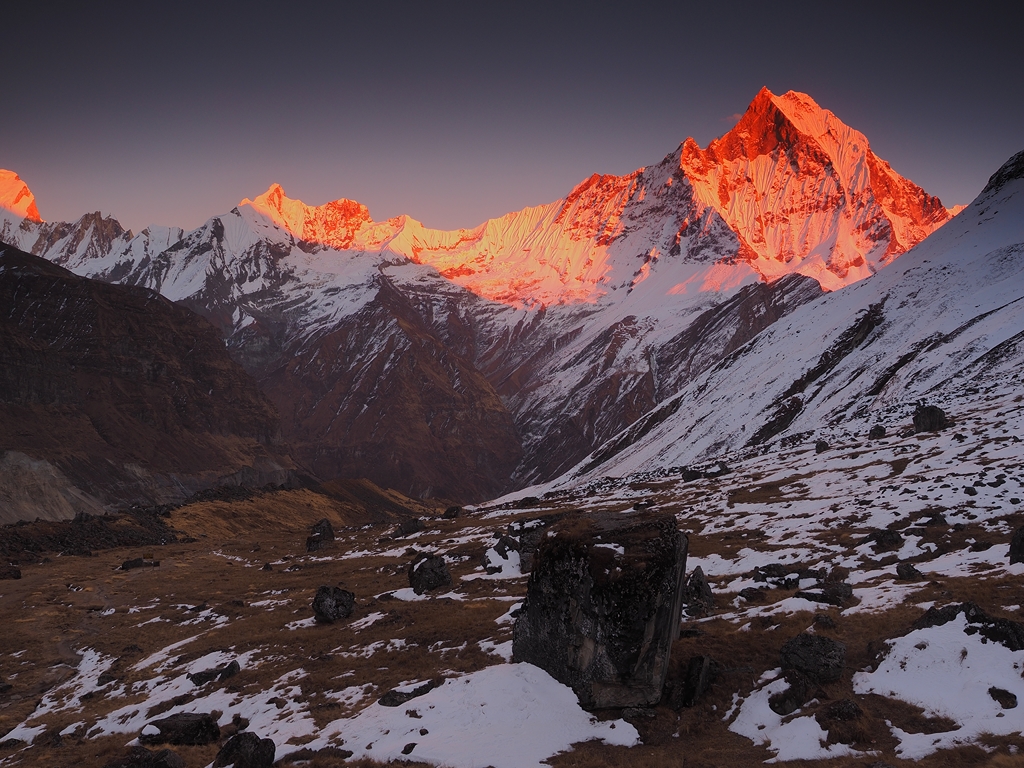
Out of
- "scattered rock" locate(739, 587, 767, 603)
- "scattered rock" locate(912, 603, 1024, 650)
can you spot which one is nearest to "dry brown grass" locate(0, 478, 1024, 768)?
"scattered rock" locate(739, 587, 767, 603)

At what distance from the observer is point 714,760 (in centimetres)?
1708

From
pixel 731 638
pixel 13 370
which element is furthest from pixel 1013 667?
pixel 13 370

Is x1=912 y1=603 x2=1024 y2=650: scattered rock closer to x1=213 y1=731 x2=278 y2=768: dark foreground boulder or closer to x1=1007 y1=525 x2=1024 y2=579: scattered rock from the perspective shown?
x1=1007 y1=525 x2=1024 y2=579: scattered rock

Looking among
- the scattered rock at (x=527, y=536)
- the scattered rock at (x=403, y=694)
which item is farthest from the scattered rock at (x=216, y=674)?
the scattered rock at (x=527, y=536)

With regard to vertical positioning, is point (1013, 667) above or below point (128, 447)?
below

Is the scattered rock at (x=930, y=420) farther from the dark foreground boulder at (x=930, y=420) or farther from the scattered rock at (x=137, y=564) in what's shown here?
the scattered rock at (x=137, y=564)

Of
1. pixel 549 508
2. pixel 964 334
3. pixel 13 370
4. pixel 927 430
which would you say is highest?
pixel 13 370

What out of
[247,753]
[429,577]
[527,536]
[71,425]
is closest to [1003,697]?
[247,753]

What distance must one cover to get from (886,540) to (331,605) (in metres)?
29.0

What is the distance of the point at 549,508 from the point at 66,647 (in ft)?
177

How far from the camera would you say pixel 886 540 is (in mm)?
31953

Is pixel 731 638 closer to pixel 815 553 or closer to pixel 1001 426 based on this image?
pixel 815 553

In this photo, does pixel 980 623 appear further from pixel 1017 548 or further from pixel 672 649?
pixel 672 649

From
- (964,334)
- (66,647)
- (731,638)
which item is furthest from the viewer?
(964,334)
